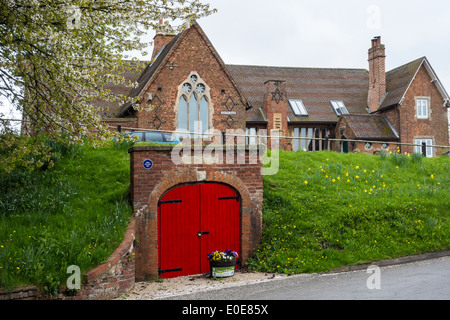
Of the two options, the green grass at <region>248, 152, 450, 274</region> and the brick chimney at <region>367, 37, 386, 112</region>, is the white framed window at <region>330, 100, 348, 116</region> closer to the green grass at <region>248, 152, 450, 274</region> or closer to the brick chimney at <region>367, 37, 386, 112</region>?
the brick chimney at <region>367, 37, 386, 112</region>

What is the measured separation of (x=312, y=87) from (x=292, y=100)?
3.12 m

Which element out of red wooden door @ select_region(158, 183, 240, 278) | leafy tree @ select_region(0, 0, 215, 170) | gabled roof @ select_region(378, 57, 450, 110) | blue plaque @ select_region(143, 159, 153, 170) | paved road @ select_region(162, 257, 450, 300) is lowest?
paved road @ select_region(162, 257, 450, 300)

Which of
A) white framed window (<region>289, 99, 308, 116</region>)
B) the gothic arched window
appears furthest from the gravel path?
white framed window (<region>289, 99, 308, 116</region>)

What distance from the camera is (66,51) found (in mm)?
9430

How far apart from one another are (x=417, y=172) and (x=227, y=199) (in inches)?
355

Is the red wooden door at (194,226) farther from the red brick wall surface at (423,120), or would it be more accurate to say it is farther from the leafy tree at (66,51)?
the red brick wall surface at (423,120)

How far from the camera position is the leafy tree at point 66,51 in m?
9.08

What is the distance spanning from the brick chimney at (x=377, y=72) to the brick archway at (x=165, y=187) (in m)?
25.0

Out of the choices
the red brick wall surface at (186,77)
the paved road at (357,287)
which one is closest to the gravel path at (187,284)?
the paved road at (357,287)

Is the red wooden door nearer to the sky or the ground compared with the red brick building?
nearer to the ground

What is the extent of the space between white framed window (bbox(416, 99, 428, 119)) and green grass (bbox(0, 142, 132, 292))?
2501 cm

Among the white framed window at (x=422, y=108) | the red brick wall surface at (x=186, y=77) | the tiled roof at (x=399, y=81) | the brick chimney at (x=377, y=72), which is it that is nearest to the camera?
the red brick wall surface at (x=186, y=77)

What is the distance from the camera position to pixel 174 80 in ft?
81.9

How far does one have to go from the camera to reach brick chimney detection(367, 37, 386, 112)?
3347 cm
